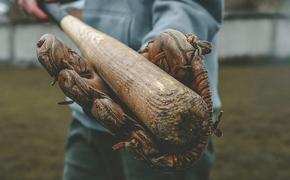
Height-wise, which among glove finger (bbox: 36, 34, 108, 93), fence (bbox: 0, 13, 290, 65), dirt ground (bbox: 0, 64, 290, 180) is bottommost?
fence (bbox: 0, 13, 290, 65)

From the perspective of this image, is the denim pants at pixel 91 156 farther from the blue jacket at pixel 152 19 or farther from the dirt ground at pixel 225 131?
the dirt ground at pixel 225 131

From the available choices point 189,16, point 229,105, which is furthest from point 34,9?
point 229,105

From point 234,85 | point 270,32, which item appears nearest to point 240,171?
point 234,85

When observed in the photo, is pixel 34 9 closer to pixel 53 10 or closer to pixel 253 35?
pixel 53 10

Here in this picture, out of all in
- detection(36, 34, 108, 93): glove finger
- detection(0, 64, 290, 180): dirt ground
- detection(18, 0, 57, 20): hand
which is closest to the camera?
detection(36, 34, 108, 93): glove finger

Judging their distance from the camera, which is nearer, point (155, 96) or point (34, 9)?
point (155, 96)

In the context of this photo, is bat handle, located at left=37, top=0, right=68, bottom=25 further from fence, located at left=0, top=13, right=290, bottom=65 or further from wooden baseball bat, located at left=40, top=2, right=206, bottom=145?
fence, located at left=0, top=13, right=290, bottom=65

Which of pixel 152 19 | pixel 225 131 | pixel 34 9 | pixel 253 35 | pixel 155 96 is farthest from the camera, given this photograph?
pixel 253 35

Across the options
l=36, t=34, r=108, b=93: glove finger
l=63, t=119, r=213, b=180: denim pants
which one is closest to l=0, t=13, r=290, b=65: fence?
l=63, t=119, r=213, b=180: denim pants
